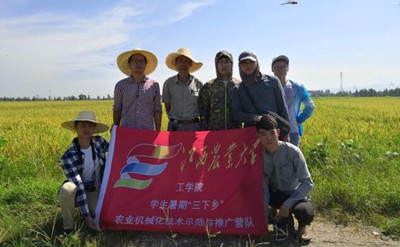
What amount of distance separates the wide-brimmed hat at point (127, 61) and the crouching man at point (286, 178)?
200cm

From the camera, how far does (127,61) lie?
4.64 m

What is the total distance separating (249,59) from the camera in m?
3.70

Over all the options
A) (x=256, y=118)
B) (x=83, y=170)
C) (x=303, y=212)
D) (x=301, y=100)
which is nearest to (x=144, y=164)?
(x=83, y=170)

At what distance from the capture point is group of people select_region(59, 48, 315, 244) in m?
3.48

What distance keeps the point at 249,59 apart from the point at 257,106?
0.57 meters

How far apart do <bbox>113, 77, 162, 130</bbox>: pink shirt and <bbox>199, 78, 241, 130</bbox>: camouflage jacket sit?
0.71 m

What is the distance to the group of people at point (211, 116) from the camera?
3484 millimetres

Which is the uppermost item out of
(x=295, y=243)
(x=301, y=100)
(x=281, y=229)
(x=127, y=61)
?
(x=127, y=61)

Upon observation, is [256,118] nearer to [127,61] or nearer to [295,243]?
[295,243]

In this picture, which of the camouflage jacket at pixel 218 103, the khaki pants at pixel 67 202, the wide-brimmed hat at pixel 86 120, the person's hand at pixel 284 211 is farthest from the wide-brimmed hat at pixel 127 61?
the person's hand at pixel 284 211

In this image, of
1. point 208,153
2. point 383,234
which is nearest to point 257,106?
point 208,153

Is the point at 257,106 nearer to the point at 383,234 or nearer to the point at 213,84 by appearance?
the point at 213,84

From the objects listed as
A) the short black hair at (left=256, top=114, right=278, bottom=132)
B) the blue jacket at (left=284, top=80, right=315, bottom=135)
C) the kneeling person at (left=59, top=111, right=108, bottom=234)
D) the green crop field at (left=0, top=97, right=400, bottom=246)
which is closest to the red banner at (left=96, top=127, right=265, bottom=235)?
the kneeling person at (left=59, top=111, right=108, bottom=234)

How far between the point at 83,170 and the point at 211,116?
175 centimetres
